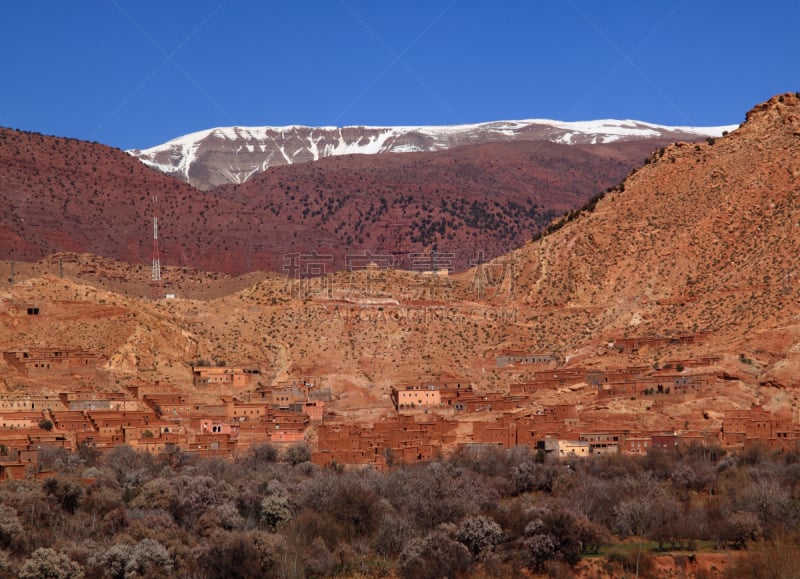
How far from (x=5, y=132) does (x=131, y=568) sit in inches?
3515

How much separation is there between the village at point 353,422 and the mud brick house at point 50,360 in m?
0.04

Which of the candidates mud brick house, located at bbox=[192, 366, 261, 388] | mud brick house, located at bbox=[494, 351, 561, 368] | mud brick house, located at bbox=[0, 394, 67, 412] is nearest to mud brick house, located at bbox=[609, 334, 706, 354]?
mud brick house, located at bbox=[494, 351, 561, 368]

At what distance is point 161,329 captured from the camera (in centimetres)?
6856

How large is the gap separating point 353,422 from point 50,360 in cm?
1211

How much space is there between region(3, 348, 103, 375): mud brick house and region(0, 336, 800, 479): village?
1.8 inches

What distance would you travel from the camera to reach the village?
54.6 m

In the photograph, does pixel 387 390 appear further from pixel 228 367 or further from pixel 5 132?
pixel 5 132

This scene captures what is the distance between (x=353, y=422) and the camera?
59.7m

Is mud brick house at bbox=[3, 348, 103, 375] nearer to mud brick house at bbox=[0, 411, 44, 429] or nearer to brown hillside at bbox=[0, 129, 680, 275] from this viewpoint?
mud brick house at bbox=[0, 411, 44, 429]

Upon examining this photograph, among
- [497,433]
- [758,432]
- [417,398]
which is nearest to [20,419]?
[417,398]

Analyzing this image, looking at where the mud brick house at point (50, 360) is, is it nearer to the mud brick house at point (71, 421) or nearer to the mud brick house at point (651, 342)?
the mud brick house at point (71, 421)

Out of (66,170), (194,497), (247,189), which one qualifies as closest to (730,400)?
(194,497)

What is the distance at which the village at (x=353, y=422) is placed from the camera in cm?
5462

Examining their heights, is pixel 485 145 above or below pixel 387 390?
above
